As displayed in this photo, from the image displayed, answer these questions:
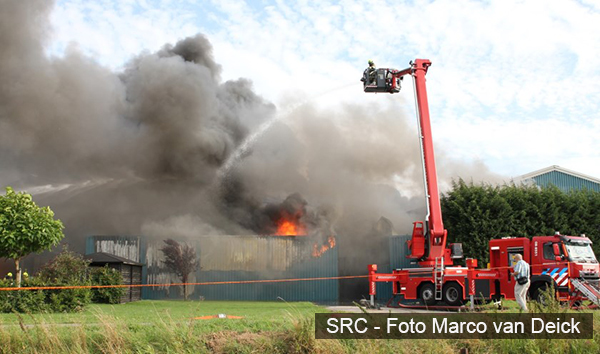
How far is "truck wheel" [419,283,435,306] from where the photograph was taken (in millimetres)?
19811

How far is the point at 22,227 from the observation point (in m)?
18.9

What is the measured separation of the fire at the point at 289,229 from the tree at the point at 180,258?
5.06 meters

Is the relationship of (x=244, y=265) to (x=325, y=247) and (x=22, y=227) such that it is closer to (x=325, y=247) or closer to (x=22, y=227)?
(x=325, y=247)

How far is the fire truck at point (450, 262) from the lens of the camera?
18750mm

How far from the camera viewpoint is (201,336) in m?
9.32

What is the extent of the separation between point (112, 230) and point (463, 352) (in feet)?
91.0

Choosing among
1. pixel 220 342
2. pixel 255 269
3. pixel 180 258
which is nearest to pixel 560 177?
pixel 255 269

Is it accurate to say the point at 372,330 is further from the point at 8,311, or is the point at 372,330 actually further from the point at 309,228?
the point at 309,228

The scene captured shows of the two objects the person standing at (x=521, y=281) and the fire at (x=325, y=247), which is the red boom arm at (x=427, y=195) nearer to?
the person standing at (x=521, y=281)

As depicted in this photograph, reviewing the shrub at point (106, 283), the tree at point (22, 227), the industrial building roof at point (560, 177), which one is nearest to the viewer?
the tree at point (22, 227)

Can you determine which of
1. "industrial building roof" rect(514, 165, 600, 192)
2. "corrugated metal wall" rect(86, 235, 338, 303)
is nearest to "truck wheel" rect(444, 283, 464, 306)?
"corrugated metal wall" rect(86, 235, 338, 303)

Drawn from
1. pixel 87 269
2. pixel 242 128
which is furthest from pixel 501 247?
pixel 242 128

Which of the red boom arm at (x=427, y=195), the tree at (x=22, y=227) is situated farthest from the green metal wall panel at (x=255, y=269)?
the tree at (x=22, y=227)

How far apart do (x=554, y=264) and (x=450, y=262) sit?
333 centimetres
